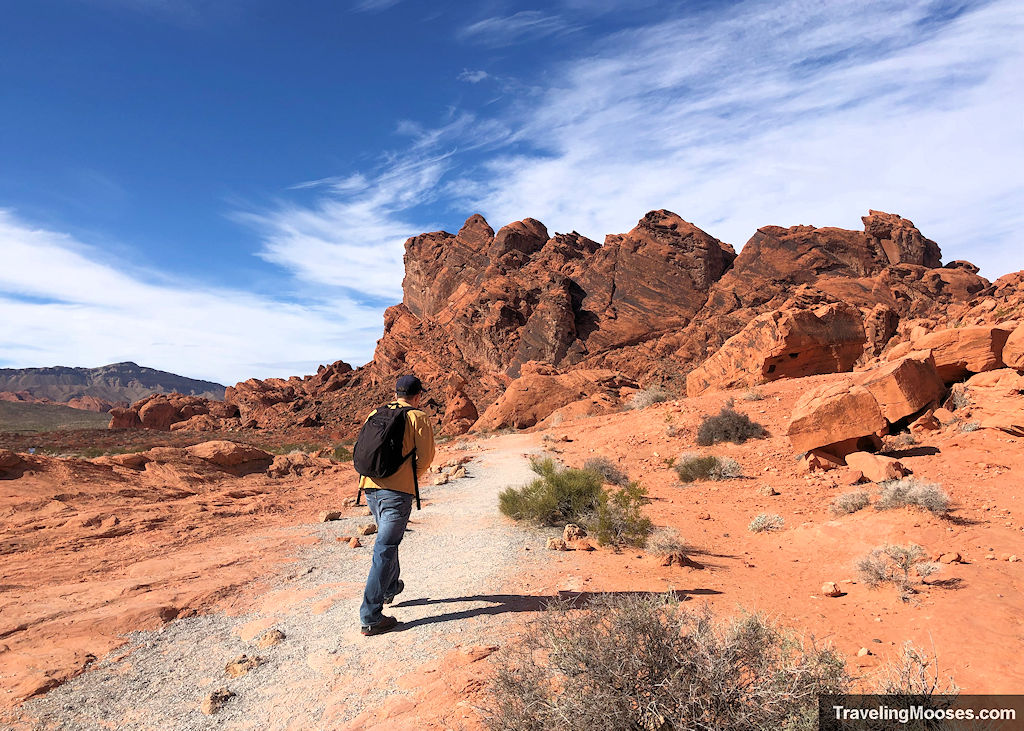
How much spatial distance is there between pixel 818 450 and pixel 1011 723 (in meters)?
8.89

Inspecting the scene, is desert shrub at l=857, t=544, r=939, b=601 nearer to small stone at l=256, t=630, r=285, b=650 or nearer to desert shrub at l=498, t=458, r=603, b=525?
desert shrub at l=498, t=458, r=603, b=525

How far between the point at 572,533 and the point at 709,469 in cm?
617

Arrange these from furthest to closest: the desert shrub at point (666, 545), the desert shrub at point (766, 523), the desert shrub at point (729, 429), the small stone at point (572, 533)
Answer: the desert shrub at point (729, 429) < the desert shrub at point (766, 523) < the small stone at point (572, 533) < the desert shrub at point (666, 545)

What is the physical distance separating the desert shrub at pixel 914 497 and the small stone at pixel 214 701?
8488mm

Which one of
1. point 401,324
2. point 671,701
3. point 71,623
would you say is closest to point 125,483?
point 71,623

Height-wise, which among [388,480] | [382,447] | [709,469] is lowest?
[709,469]

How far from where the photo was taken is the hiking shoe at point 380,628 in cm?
437

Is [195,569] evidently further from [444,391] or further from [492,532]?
[444,391]

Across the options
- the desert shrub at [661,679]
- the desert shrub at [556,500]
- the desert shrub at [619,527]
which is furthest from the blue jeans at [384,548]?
the desert shrub at [556,500]

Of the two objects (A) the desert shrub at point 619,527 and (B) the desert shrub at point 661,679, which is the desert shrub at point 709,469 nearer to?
(A) the desert shrub at point 619,527

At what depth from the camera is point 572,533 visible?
7.21 m

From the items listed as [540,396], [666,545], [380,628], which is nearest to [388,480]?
[380,628]

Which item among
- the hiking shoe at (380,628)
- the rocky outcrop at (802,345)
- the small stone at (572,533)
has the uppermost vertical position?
the rocky outcrop at (802,345)

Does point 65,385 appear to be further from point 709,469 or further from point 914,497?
point 914,497
